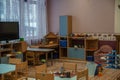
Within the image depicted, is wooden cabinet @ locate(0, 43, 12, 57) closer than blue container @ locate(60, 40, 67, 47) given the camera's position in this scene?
Yes

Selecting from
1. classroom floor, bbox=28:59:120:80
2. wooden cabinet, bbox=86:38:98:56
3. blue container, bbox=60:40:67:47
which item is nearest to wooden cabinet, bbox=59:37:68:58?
blue container, bbox=60:40:67:47

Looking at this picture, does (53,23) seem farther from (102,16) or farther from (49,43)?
(102,16)

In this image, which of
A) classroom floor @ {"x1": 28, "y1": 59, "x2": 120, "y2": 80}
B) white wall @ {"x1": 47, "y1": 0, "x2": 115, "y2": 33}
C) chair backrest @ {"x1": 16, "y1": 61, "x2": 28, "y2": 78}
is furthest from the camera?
white wall @ {"x1": 47, "y1": 0, "x2": 115, "y2": 33}

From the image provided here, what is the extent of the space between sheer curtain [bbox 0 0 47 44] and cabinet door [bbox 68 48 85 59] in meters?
1.63

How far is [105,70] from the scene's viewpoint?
6.50 meters

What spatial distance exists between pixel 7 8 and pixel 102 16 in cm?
388

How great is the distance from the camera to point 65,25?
9070 mm


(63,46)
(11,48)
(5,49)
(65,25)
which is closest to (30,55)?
(11,48)

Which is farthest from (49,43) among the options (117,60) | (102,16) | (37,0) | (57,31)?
(117,60)

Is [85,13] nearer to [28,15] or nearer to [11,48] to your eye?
[28,15]

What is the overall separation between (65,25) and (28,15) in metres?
1.69

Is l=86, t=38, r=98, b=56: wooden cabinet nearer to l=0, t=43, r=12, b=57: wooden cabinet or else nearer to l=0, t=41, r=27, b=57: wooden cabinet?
l=0, t=41, r=27, b=57: wooden cabinet

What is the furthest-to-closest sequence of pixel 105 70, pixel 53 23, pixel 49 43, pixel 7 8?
pixel 53 23 < pixel 49 43 < pixel 7 8 < pixel 105 70

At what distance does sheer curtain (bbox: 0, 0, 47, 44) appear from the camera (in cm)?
768
